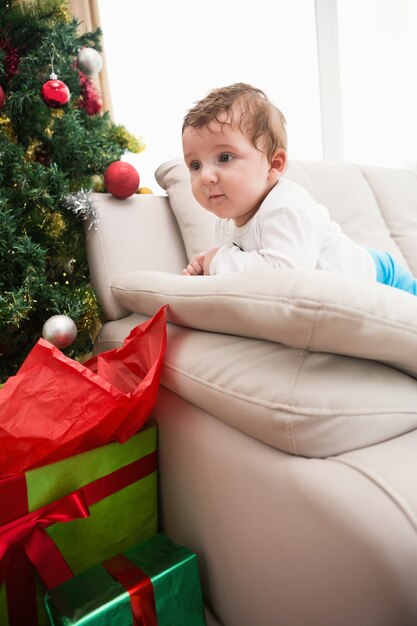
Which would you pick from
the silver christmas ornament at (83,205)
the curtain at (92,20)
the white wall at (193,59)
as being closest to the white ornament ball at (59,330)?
the silver christmas ornament at (83,205)

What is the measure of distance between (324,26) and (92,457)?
109 inches

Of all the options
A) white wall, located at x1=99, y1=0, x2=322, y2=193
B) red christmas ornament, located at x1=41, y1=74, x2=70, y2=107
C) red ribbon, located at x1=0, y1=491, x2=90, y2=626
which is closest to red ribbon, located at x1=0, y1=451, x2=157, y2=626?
red ribbon, located at x1=0, y1=491, x2=90, y2=626

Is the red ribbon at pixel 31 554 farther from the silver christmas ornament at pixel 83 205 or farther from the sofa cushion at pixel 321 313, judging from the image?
the silver christmas ornament at pixel 83 205

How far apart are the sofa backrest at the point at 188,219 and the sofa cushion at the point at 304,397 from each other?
0.54 metres

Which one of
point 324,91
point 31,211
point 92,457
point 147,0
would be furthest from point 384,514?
point 324,91

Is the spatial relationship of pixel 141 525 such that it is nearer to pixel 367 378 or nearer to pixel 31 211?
pixel 367 378

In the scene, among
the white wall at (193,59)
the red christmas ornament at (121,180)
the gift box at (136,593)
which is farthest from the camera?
the white wall at (193,59)

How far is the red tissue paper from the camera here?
0.63m

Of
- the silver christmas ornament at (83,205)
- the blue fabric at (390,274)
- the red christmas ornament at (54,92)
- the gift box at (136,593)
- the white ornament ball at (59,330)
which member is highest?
the red christmas ornament at (54,92)

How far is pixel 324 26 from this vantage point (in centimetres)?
247

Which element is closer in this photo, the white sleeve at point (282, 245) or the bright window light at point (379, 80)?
the white sleeve at point (282, 245)

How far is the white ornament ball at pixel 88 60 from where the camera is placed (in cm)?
126

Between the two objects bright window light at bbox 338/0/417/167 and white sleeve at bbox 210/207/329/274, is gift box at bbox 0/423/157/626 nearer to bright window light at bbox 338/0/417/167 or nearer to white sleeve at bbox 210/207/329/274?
white sleeve at bbox 210/207/329/274

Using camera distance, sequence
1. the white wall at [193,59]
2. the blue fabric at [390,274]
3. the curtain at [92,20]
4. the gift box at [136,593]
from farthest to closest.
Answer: the white wall at [193,59] < the curtain at [92,20] < the blue fabric at [390,274] < the gift box at [136,593]
